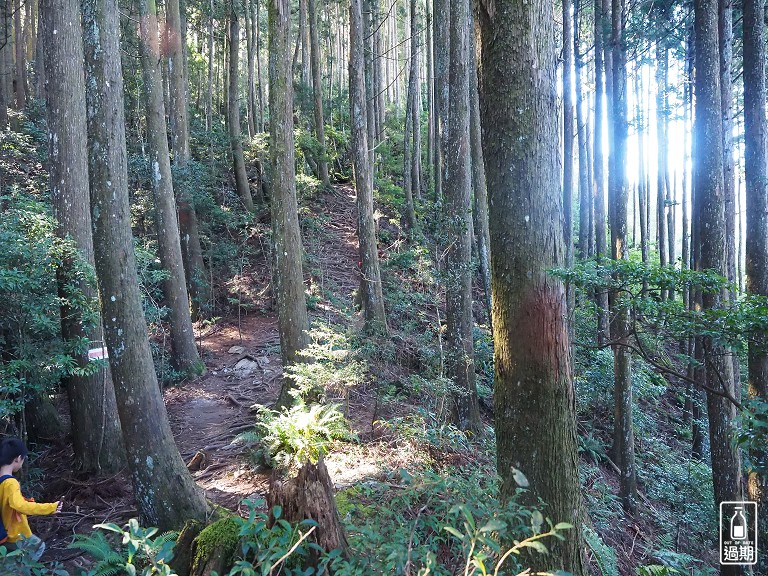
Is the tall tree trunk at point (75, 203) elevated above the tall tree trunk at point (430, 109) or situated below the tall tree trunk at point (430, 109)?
below

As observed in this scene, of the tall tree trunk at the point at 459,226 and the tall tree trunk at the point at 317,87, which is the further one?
the tall tree trunk at the point at 317,87

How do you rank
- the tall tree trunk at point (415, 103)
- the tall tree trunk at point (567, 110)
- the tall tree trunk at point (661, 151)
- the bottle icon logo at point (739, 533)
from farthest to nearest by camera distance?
Result: the tall tree trunk at point (661, 151) → the tall tree trunk at point (415, 103) → the tall tree trunk at point (567, 110) → the bottle icon logo at point (739, 533)

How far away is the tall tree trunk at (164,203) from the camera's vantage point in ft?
35.4

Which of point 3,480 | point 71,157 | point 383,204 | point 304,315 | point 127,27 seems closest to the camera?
point 3,480

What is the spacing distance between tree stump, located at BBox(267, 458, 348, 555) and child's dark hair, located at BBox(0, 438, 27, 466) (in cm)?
248

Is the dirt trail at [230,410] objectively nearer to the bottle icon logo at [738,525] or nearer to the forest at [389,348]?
the forest at [389,348]

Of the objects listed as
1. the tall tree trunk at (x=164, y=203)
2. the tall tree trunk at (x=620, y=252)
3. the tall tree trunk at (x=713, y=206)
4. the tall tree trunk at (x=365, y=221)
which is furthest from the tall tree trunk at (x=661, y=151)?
the tall tree trunk at (x=164, y=203)

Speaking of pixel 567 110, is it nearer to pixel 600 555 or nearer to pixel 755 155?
pixel 755 155

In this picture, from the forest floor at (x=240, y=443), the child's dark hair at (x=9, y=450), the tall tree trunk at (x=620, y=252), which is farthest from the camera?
the tall tree trunk at (x=620, y=252)

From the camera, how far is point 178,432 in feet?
30.4

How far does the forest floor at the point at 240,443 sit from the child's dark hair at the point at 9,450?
1.32 metres

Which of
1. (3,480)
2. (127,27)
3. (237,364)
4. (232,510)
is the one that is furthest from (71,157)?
(127,27)

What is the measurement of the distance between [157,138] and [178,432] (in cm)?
652

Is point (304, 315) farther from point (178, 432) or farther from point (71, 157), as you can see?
point (71, 157)
